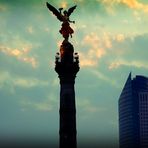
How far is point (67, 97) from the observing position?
65.5m

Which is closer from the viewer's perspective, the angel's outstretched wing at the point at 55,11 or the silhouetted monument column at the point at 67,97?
the silhouetted monument column at the point at 67,97

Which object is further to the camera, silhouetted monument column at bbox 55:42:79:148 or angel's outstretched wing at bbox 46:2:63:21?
angel's outstretched wing at bbox 46:2:63:21

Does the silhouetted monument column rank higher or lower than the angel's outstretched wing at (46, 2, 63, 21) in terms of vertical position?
lower

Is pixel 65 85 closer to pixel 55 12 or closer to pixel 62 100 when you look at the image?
pixel 62 100

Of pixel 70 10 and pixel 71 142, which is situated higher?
pixel 70 10

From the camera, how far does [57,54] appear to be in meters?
66.9

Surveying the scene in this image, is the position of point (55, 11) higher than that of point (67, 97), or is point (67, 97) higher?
point (55, 11)

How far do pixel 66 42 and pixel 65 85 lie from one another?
21.9 feet

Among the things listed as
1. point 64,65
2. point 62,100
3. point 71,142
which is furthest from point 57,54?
point 71,142

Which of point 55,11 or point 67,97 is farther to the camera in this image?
point 55,11

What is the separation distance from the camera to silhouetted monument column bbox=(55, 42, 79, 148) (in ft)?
210

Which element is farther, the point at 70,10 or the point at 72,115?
the point at 70,10

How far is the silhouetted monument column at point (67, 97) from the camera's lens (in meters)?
64.1

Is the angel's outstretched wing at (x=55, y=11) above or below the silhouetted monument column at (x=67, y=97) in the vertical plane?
above
